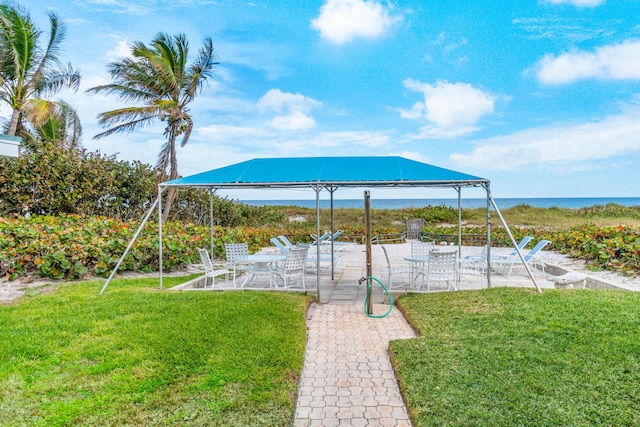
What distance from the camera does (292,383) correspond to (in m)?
3.49

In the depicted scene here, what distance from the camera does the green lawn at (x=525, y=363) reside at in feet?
9.68

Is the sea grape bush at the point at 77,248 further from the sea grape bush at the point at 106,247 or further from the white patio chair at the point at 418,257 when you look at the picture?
the white patio chair at the point at 418,257

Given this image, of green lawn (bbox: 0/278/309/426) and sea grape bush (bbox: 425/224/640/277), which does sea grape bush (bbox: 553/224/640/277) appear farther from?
green lawn (bbox: 0/278/309/426)

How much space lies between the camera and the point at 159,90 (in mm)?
15133

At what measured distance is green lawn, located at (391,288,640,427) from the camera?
2949 mm

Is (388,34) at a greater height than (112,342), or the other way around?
(388,34)

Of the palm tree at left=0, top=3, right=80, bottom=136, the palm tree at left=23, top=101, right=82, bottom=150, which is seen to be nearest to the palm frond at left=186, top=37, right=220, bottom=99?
the palm tree at left=23, top=101, right=82, bottom=150

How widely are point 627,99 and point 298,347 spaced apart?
67.1 feet

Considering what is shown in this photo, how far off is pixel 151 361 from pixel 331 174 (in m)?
4.30

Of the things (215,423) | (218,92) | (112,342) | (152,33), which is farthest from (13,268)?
(218,92)

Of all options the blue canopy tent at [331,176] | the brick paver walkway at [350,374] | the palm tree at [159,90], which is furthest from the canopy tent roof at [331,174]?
the palm tree at [159,90]

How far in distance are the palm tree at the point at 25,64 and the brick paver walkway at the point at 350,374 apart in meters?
15.9

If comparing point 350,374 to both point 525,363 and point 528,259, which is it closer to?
point 525,363

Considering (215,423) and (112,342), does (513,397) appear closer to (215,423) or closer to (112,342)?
(215,423)
